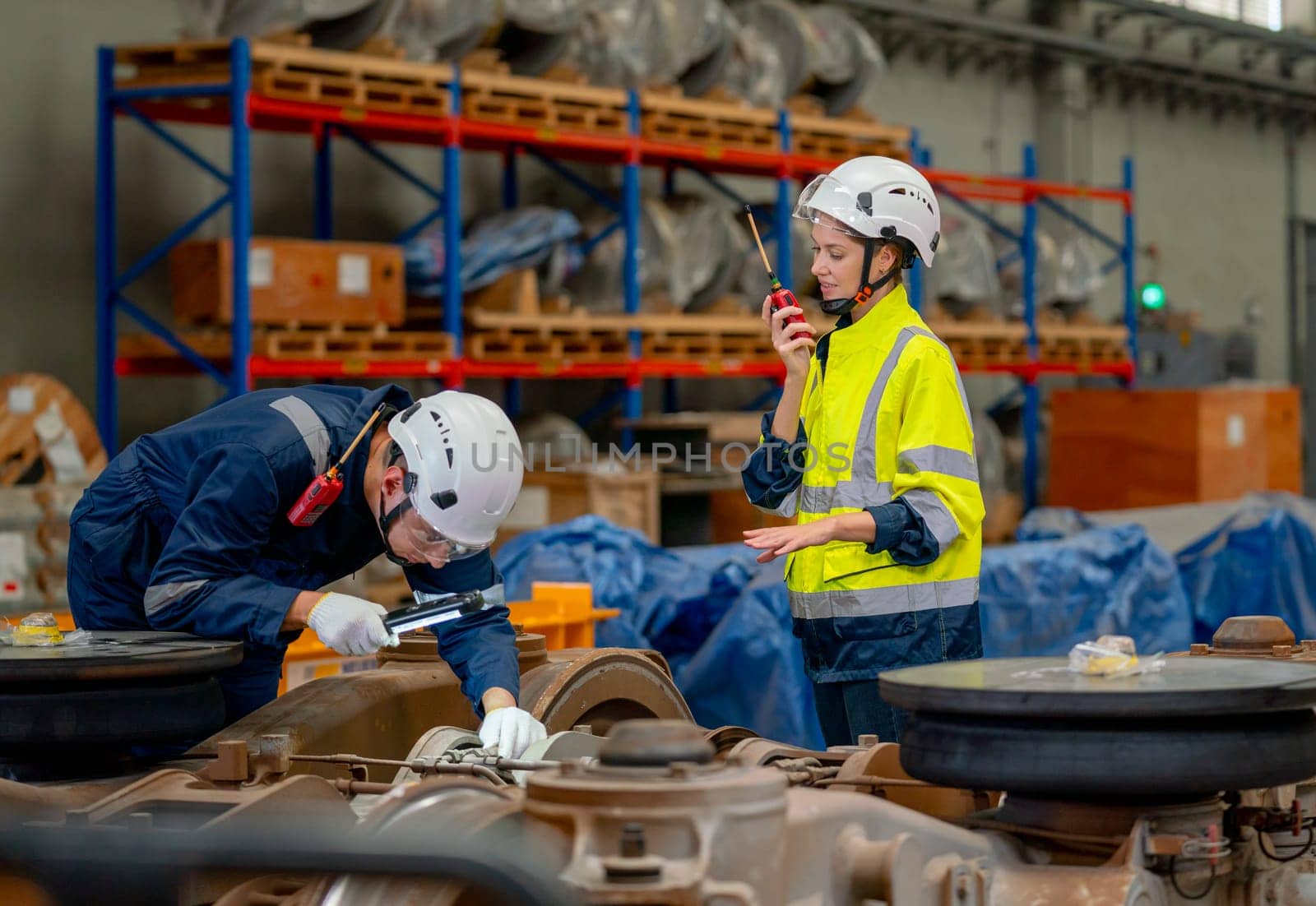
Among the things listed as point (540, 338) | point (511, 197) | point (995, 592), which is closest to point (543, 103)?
point (540, 338)

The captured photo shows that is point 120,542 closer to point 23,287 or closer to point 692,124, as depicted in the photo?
point 23,287

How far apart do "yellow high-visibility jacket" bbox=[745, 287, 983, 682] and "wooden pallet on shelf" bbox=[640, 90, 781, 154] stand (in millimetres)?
6427

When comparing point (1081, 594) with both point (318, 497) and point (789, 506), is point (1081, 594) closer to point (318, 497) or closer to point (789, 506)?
point (789, 506)

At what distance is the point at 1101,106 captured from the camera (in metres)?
16.0

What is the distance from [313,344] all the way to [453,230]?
116 centimetres

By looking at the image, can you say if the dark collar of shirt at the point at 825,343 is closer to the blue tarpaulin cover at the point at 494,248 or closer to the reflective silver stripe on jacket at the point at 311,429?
the reflective silver stripe on jacket at the point at 311,429

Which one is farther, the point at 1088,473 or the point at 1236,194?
the point at 1236,194

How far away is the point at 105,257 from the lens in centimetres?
856

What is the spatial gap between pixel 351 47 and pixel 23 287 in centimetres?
212

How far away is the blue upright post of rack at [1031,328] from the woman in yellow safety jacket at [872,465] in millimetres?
8999

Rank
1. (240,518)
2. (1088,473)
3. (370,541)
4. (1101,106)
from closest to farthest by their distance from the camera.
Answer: (240,518) < (370,541) < (1088,473) < (1101,106)

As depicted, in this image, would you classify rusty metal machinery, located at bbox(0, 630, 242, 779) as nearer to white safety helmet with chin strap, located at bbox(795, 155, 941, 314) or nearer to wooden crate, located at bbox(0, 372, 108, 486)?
white safety helmet with chin strap, located at bbox(795, 155, 941, 314)

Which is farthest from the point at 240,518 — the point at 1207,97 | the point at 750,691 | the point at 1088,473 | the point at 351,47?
the point at 1207,97

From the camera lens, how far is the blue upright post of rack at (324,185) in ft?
32.0
